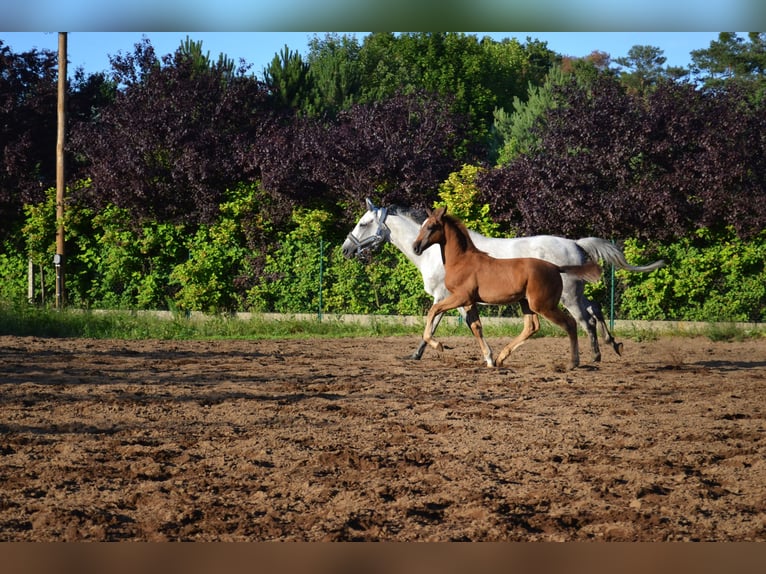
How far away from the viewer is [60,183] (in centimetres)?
1884

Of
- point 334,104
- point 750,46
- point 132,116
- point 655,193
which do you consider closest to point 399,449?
point 655,193

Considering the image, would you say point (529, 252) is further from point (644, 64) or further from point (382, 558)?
point (644, 64)

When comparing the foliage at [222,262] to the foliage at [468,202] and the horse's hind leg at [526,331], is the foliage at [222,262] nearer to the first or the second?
the foliage at [468,202]

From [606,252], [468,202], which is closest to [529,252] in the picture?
[606,252]

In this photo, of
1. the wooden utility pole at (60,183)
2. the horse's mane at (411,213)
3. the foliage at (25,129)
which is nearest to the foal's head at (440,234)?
the horse's mane at (411,213)

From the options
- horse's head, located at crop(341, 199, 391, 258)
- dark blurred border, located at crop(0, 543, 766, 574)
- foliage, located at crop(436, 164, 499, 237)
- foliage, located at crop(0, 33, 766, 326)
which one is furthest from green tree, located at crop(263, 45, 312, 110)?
dark blurred border, located at crop(0, 543, 766, 574)

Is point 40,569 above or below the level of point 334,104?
below

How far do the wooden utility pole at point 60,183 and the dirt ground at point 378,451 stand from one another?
7.33m

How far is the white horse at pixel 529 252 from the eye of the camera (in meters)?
11.3

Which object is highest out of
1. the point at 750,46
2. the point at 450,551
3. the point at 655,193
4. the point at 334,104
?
the point at 750,46

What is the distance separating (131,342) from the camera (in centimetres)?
1396

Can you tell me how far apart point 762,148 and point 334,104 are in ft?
60.8
